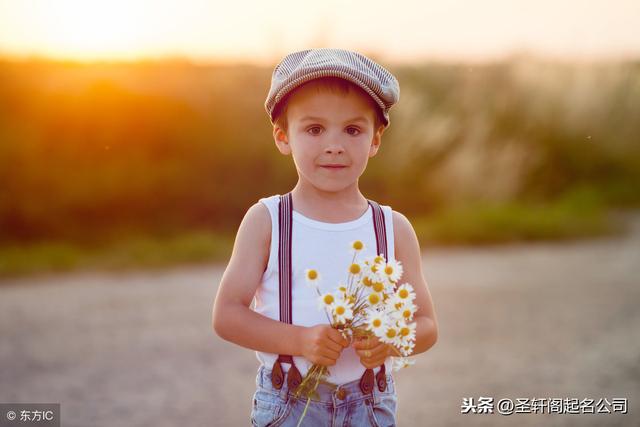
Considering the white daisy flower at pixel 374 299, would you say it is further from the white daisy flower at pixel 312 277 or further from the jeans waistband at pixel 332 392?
the jeans waistband at pixel 332 392

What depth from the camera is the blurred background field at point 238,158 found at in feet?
29.6

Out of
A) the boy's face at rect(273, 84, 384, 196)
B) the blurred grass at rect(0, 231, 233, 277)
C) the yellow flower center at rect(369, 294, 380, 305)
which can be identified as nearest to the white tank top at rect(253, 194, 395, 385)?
the boy's face at rect(273, 84, 384, 196)

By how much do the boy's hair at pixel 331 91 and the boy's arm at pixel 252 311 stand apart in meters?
0.24

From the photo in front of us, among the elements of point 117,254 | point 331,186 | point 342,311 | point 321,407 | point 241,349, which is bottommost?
point 321,407

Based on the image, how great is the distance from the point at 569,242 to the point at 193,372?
5506mm

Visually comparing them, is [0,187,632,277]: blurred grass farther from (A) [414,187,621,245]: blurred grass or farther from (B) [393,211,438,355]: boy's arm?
(B) [393,211,438,355]: boy's arm

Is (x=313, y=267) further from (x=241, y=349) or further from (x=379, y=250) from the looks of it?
(x=241, y=349)

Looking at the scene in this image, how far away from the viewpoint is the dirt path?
5051mm

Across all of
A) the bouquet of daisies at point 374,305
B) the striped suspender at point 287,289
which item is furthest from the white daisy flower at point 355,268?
the striped suspender at point 287,289

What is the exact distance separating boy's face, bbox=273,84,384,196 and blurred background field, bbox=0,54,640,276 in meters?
6.45

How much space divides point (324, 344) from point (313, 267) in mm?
254

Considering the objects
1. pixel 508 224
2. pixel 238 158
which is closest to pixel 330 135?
pixel 238 158

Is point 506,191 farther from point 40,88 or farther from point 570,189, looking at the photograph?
point 40,88

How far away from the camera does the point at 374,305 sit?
1.89m
